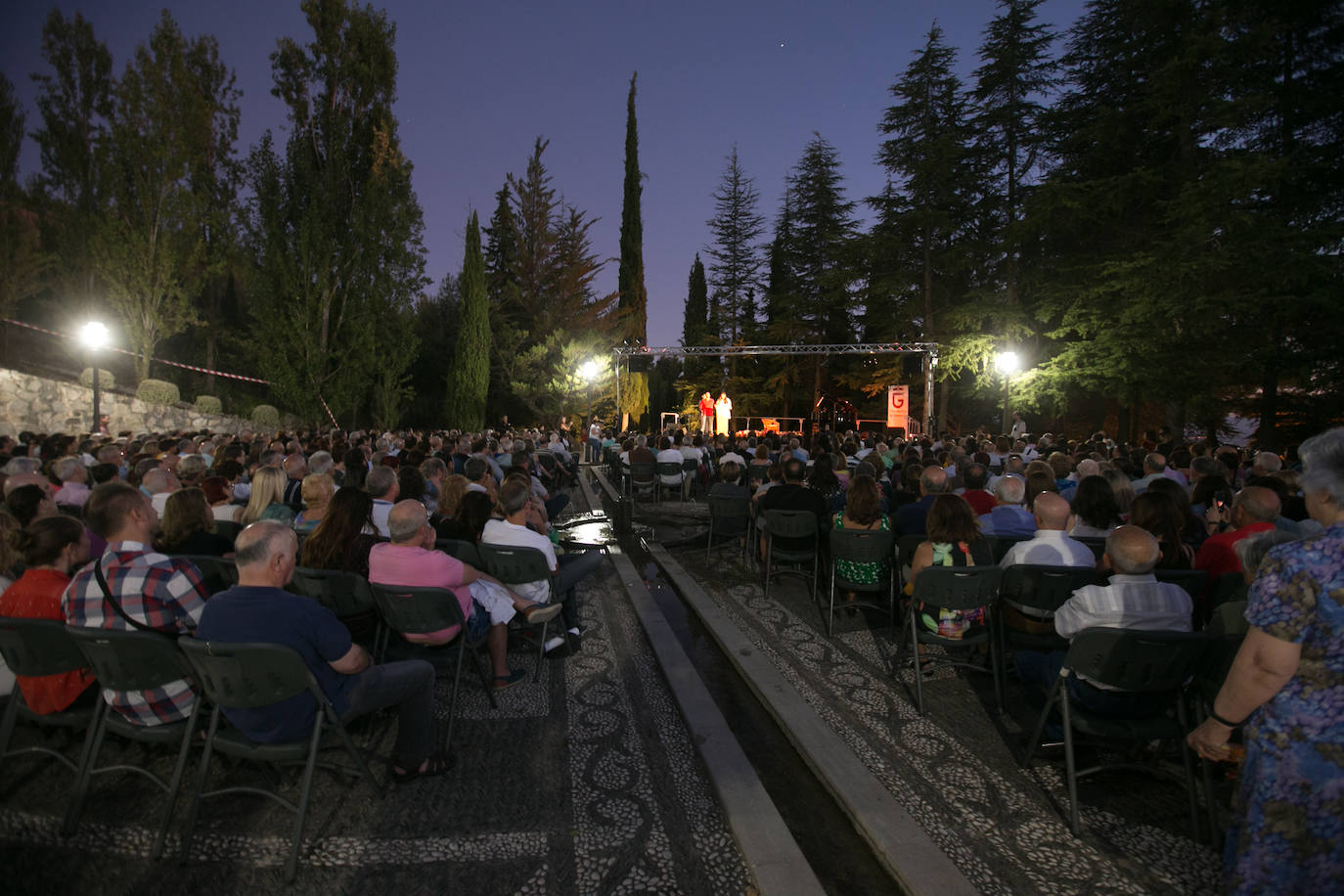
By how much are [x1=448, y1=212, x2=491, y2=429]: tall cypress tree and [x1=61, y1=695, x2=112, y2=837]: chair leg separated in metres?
19.5

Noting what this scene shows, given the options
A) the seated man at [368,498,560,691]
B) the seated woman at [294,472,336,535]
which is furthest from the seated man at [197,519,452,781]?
the seated woman at [294,472,336,535]

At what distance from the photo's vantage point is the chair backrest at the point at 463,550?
12.5 feet

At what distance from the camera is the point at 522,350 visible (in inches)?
984

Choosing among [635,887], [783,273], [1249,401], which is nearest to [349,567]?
[635,887]

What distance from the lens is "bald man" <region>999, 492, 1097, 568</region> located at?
338 cm

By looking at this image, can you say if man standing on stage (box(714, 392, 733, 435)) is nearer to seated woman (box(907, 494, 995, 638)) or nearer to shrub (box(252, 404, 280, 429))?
shrub (box(252, 404, 280, 429))

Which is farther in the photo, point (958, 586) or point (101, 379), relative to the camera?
point (101, 379)

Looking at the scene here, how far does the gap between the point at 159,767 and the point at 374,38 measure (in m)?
19.8

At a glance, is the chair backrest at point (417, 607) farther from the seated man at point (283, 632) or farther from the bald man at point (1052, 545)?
the bald man at point (1052, 545)

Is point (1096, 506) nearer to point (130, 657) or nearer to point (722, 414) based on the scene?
point (130, 657)

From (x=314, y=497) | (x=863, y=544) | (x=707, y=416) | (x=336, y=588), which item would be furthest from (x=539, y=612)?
(x=707, y=416)

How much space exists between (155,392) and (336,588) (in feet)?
48.3

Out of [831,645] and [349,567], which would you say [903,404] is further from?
[349,567]

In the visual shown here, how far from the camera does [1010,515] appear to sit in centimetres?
460
